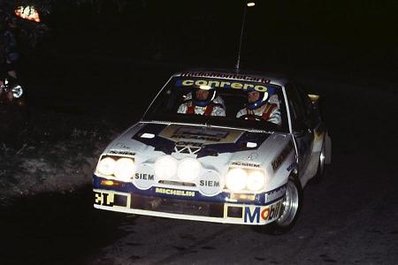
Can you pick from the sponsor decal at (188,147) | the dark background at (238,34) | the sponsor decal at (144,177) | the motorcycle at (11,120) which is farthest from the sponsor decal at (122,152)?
the dark background at (238,34)

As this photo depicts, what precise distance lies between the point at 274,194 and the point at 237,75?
2.10 metres

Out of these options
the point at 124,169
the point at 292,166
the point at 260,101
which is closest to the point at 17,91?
the point at 260,101

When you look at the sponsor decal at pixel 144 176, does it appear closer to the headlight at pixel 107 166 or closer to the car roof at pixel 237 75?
the headlight at pixel 107 166

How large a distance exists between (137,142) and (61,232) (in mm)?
1097

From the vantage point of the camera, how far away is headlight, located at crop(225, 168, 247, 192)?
6.54 metres

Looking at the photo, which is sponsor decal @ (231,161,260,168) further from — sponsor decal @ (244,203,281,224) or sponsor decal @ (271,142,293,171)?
sponsor decal @ (244,203,281,224)

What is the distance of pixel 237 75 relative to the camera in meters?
8.38

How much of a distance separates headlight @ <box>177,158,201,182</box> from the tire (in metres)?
1.04

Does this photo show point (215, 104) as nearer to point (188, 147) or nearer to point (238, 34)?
point (188, 147)

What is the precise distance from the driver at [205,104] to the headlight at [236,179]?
1866 mm

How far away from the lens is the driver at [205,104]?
27.4 ft

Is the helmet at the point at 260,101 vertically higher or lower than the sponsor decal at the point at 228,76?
lower

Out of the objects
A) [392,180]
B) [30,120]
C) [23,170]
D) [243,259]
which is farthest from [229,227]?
[30,120]

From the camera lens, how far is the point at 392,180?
1020 cm
